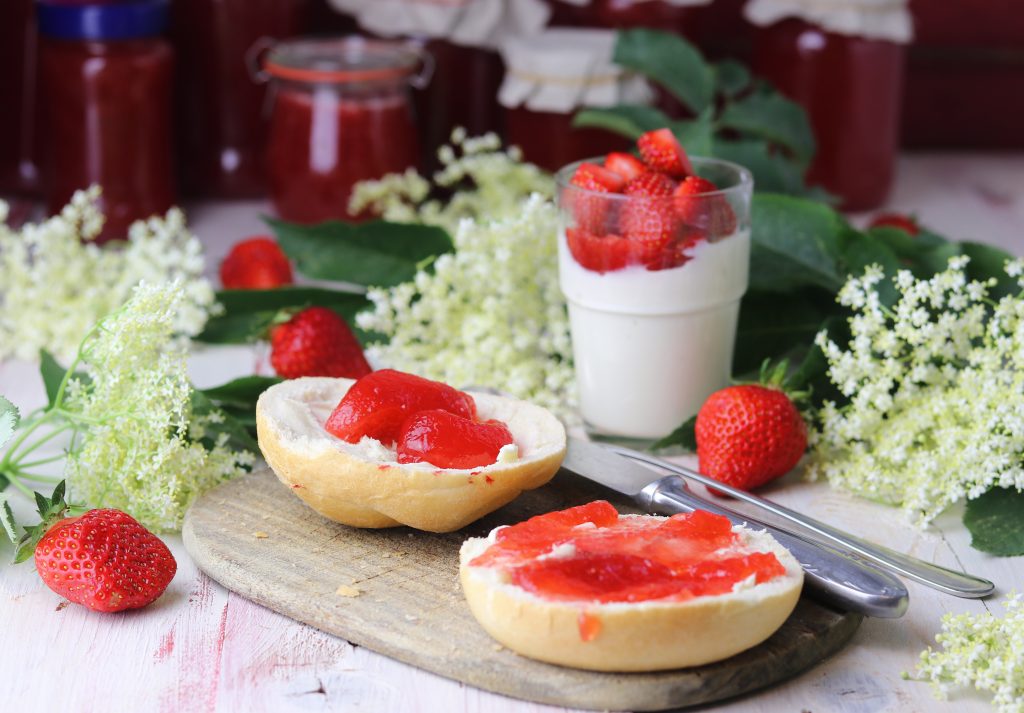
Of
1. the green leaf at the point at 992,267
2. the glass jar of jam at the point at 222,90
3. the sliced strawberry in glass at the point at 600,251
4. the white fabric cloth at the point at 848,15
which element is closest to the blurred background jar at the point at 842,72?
the white fabric cloth at the point at 848,15

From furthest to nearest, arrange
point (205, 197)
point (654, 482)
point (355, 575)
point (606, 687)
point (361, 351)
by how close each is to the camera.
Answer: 1. point (205, 197)
2. point (361, 351)
3. point (654, 482)
4. point (355, 575)
5. point (606, 687)

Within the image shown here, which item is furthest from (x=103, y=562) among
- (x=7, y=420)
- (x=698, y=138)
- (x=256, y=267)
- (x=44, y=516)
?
(x=698, y=138)

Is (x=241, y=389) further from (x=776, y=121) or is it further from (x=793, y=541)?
(x=776, y=121)

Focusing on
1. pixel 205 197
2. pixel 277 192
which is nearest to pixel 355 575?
pixel 277 192

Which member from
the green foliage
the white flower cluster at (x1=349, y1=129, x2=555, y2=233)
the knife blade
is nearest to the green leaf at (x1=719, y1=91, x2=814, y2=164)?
the green foliage

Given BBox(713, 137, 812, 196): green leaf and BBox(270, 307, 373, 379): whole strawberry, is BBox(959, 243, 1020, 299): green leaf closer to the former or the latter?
BBox(713, 137, 812, 196): green leaf

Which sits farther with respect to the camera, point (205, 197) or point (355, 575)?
point (205, 197)

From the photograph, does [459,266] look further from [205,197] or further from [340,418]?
[205,197]
